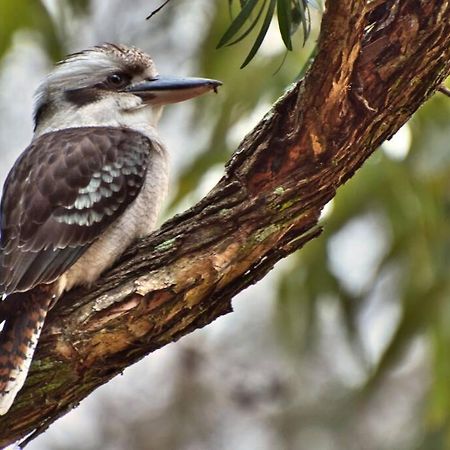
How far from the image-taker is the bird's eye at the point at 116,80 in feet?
11.7

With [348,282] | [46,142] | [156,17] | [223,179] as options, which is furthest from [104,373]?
[156,17]

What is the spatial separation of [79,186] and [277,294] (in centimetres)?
185

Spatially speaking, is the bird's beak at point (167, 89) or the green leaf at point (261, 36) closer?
the green leaf at point (261, 36)

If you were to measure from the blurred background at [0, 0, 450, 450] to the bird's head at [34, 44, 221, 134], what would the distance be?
0.42 m

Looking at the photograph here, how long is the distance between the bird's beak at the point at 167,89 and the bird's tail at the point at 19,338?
0.83m

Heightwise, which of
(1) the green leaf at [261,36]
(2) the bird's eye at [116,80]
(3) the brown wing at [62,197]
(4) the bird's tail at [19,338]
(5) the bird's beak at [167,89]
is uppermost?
(2) the bird's eye at [116,80]

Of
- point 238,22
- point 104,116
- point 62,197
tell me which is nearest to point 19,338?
point 62,197

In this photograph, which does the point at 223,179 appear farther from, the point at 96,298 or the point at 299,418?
the point at 299,418

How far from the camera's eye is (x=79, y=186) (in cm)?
306

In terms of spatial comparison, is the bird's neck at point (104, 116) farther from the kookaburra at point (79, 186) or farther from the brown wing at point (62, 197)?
the brown wing at point (62, 197)

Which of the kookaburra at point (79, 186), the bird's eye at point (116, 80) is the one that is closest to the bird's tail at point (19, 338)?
the kookaburra at point (79, 186)

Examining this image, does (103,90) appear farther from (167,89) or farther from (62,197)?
(62,197)

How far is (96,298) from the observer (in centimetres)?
278

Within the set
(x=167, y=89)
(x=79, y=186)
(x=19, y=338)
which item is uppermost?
(x=167, y=89)
